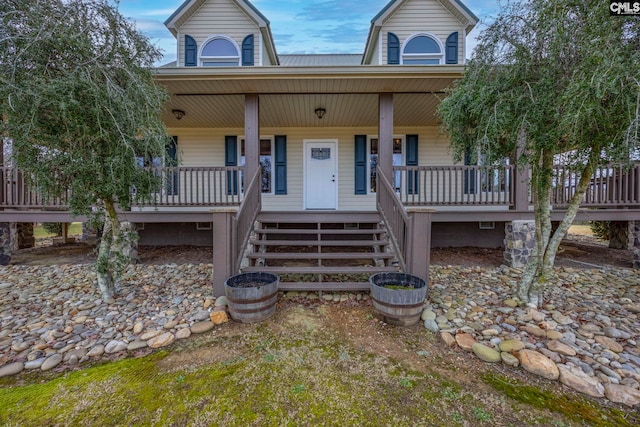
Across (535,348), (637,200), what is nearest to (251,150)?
(535,348)

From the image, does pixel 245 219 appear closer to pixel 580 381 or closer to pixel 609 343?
pixel 580 381

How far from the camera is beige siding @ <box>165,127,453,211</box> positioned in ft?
23.5

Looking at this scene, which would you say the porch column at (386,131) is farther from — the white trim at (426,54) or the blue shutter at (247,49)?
the blue shutter at (247,49)

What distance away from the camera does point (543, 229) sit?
327 centimetres

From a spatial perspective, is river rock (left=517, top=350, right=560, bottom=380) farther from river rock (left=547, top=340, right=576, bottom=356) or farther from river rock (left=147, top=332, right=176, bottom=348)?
river rock (left=147, top=332, right=176, bottom=348)

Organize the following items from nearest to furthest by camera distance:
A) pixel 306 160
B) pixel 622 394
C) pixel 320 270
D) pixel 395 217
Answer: pixel 622 394 < pixel 320 270 < pixel 395 217 < pixel 306 160

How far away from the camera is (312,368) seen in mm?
2328

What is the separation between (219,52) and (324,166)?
12.2 ft

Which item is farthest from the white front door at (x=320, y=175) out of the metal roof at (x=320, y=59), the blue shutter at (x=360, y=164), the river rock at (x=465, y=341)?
the river rock at (x=465, y=341)

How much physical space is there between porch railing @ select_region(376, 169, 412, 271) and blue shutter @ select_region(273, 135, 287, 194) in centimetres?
300

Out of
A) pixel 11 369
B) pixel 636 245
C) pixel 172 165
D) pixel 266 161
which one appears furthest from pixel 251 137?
pixel 636 245

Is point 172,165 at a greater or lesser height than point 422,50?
lesser

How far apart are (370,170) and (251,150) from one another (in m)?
3.51

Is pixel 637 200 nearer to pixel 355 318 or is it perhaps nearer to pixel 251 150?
pixel 355 318
